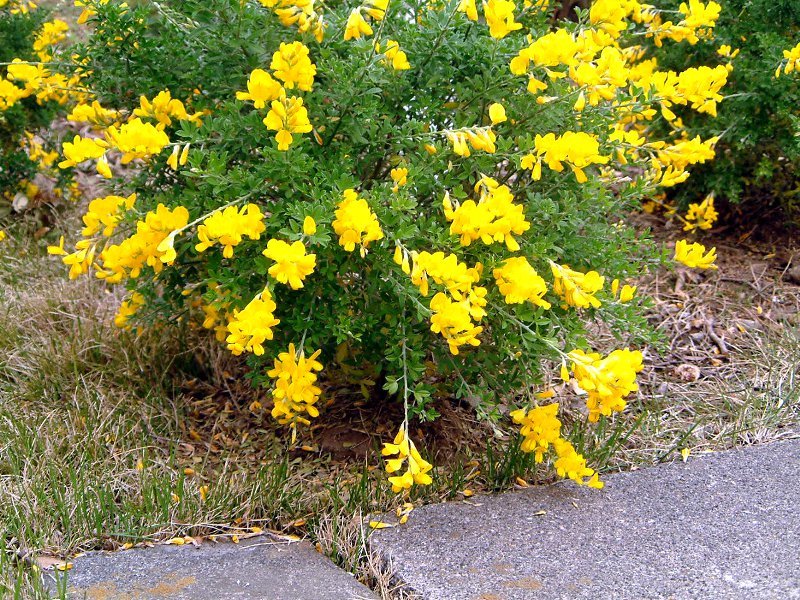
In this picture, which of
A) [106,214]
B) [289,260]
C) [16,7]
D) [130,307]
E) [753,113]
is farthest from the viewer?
[16,7]

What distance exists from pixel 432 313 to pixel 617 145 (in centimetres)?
87

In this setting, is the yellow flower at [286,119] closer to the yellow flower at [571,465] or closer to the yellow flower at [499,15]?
the yellow flower at [499,15]

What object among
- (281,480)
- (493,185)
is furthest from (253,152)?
(281,480)

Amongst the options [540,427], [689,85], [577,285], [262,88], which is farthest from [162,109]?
[689,85]

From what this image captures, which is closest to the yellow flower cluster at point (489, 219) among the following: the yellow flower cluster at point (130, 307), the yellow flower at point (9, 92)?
the yellow flower cluster at point (130, 307)

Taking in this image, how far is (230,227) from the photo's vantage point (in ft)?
7.19

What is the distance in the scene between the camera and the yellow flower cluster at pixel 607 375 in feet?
7.23

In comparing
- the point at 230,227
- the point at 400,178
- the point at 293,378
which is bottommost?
the point at 293,378

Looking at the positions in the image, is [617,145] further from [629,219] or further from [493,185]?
[629,219]

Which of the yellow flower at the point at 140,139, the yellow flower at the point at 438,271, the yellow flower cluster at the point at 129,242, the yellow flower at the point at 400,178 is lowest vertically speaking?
the yellow flower cluster at the point at 129,242

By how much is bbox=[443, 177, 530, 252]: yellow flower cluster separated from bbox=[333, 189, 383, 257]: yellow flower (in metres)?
0.22

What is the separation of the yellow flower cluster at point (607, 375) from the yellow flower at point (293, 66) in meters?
0.98

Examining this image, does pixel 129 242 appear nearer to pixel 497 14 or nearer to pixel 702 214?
pixel 497 14

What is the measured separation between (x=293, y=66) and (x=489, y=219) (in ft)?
2.07
